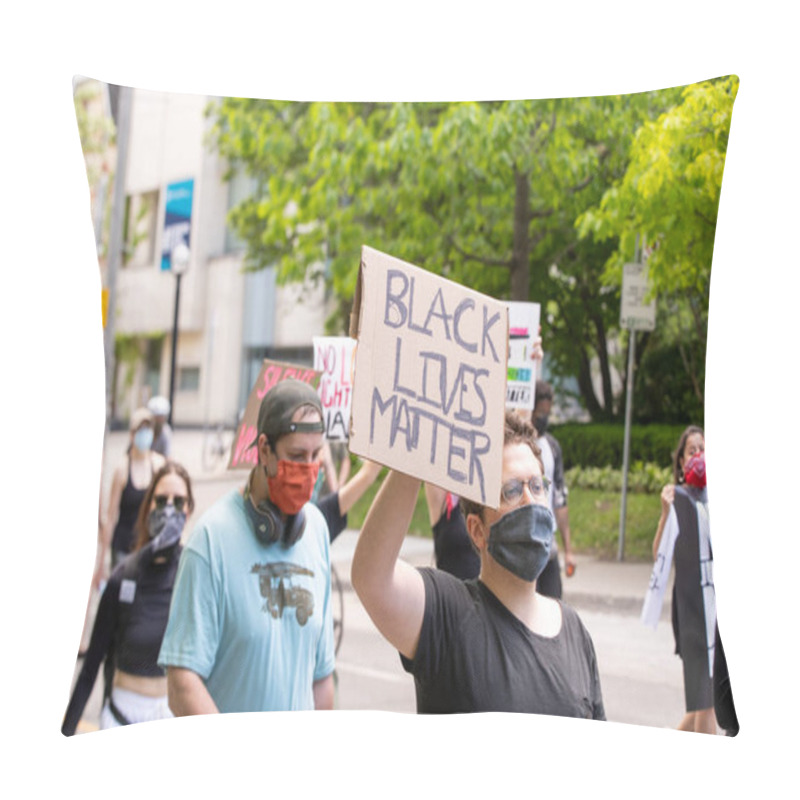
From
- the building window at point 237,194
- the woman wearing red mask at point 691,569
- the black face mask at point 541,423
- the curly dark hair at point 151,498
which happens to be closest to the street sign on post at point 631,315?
the woman wearing red mask at point 691,569

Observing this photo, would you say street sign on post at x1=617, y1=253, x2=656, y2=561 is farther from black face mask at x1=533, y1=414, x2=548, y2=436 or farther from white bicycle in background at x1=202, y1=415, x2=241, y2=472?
white bicycle in background at x1=202, y1=415, x2=241, y2=472

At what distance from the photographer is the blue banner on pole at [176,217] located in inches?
130

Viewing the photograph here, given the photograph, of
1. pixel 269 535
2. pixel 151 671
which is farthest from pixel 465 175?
pixel 151 671


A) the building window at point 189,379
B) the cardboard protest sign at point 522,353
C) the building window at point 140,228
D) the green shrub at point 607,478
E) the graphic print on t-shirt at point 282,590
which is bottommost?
the graphic print on t-shirt at point 282,590

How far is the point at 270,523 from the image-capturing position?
10.3 ft

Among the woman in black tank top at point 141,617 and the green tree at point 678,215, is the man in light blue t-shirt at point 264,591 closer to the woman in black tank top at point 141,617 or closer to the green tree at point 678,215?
the woman in black tank top at point 141,617

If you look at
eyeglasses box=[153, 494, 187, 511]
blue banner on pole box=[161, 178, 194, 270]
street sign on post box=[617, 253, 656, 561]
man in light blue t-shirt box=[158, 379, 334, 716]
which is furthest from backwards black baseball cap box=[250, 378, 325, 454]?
street sign on post box=[617, 253, 656, 561]

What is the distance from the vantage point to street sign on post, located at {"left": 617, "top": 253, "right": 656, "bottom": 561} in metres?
3.22

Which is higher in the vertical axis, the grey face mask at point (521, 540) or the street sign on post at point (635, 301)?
the street sign on post at point (635, 301)

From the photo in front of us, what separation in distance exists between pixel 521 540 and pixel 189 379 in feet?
3.57

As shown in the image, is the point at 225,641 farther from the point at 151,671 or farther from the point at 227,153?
the point at 227,153

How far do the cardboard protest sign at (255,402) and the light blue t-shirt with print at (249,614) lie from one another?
100mm

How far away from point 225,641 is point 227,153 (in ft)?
4.75

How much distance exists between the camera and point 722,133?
3.12 m
